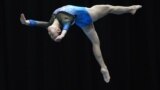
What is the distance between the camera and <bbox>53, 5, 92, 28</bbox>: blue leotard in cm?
350

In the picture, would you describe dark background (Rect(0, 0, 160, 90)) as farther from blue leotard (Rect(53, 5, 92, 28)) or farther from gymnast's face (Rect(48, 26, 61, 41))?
gymnast's face (Rect(48, 26, 61, 41))

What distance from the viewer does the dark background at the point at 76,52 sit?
207 inches

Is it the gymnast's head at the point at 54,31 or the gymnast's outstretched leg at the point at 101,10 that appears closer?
the gymnast's head at the point at 54,31

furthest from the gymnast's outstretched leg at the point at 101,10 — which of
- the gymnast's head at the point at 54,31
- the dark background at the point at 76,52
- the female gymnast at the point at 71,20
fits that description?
the dark background at the point at 76,52

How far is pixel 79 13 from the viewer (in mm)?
3572

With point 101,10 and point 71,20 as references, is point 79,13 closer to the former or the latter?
point 71,20

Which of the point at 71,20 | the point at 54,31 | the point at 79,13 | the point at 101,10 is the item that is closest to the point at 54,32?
the point at 54,31

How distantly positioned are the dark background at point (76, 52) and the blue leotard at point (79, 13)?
1.69 m

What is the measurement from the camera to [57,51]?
5.37 m

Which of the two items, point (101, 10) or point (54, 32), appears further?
point (101, 10)

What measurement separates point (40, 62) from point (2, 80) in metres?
0.43

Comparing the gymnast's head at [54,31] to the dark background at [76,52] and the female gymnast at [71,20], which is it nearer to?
the female gymnast at [71,20]

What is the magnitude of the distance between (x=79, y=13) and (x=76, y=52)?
6.06ft

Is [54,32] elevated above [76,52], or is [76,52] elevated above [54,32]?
[54,32]
